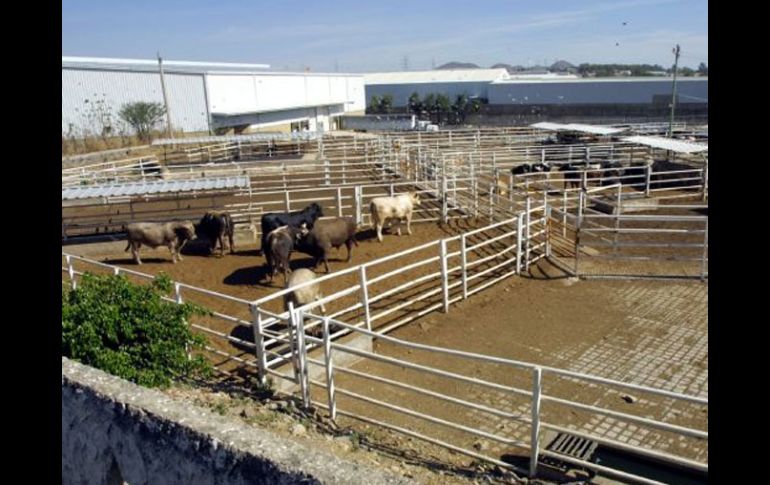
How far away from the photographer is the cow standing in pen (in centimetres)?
1229

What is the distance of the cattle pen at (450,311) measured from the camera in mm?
5590

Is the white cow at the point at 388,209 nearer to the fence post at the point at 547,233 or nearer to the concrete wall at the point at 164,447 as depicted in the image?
the fence post at the point at 547,233

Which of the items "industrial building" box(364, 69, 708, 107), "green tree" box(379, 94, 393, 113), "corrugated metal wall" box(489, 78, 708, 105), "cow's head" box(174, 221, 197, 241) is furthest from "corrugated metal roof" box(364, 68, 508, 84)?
"cow's head" box(174, 221, 197, 241)

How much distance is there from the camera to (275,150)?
102 feet

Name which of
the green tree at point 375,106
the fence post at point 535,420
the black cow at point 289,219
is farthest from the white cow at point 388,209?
the green tree at point 375,106

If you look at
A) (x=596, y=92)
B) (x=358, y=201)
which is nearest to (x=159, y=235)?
(x=358, y=201)

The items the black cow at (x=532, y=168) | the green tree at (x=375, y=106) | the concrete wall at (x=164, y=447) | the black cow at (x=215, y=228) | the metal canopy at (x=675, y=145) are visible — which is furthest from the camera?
the green tree at (x=375, y=106)

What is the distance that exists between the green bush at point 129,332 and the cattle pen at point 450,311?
21.4 inches

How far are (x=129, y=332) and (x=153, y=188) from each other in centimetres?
956

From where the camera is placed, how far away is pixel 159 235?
12.3 m

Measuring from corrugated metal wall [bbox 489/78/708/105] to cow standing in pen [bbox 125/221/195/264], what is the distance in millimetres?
51028

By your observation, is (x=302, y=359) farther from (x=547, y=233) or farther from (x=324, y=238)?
(x=547, y=233)

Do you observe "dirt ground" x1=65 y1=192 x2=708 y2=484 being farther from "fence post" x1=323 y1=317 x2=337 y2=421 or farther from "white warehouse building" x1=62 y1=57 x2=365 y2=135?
"white warehouse building" x1=62 y1=57 x2=365 y2=135
